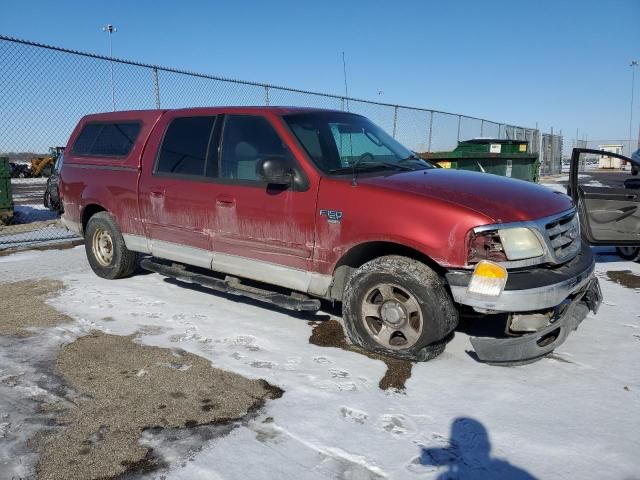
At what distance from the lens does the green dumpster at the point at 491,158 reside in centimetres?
981

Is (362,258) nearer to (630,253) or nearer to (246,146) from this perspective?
(246,146)

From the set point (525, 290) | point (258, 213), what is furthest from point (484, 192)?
point (258, 213)

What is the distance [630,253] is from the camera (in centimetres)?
669

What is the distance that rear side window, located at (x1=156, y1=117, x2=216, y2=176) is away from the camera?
15.4ft

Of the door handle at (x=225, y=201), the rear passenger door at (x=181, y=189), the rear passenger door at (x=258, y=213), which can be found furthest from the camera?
the rear passenger door at (x=181, y=189)

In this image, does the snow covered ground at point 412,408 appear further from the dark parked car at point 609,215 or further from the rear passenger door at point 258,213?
the dark parked car at point 609,215

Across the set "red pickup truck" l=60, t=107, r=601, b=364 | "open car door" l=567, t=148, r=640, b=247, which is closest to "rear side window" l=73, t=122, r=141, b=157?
"red pickup truck" l=60, t=107, r=601, b=364

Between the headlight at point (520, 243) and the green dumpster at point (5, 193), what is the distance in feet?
34.1

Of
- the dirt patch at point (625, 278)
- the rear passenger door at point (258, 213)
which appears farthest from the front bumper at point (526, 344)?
the dirt patch at point (625, 278)

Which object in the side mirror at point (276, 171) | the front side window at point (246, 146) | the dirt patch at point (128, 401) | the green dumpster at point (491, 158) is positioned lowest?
the dirt patch at point (128, 401)

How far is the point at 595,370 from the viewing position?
11.3 ft

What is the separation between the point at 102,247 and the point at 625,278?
6137 millimetres

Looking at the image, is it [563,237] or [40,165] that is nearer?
[563,237]

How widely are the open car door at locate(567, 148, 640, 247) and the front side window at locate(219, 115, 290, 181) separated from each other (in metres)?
3.29
